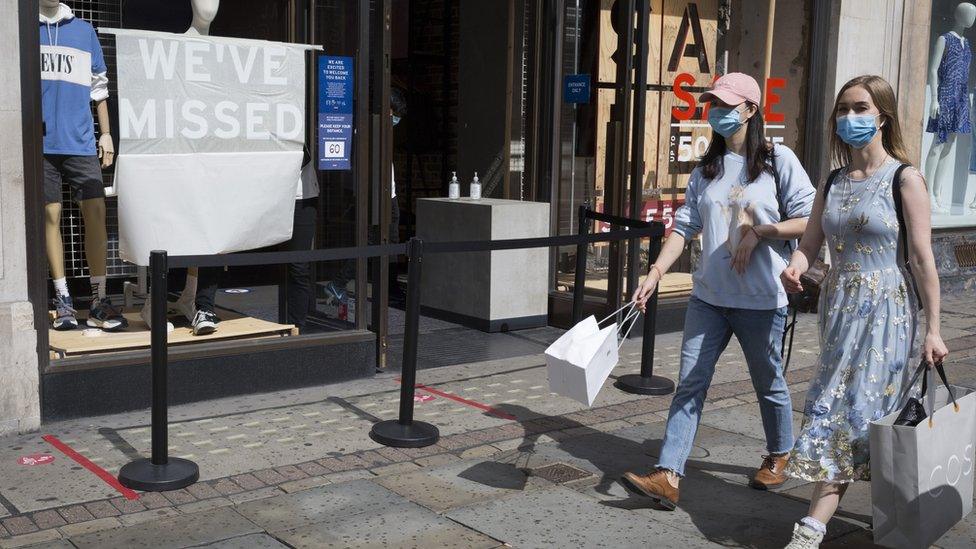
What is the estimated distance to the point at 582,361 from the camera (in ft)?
14.9

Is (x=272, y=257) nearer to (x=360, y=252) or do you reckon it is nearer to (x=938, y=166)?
(x=360, y=252)

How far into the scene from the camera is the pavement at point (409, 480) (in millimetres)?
4539

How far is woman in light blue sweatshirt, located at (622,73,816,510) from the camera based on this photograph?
4840 millimetres

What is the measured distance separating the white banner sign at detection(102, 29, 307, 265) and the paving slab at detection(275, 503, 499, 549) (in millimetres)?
2523

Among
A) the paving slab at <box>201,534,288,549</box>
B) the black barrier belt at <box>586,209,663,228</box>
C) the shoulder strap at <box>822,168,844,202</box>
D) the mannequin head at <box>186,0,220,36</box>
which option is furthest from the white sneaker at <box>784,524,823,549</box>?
the mannequin head at <box>186,0,220,36</box>

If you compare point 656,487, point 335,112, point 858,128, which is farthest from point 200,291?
point 858,128

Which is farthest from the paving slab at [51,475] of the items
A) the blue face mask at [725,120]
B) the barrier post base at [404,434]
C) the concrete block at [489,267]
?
the concrete block at [489,267]

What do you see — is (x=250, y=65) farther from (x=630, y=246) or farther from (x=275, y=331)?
(x=630, y=246)

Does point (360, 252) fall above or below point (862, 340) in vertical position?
above

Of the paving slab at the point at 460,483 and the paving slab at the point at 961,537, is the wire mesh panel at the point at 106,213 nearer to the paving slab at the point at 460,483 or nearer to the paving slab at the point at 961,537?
the paving slab at the point at 460,483

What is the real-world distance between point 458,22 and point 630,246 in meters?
3.14

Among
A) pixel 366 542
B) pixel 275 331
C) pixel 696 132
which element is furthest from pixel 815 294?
pixel 366 542

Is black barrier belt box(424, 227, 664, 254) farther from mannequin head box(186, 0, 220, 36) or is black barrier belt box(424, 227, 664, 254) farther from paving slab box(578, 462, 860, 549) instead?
mannequin head box(186, 0, 220, 36)

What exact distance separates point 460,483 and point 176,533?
1359 millimetres
